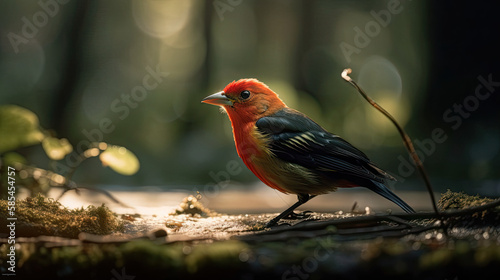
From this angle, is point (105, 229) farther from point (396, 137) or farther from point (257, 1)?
point (257, 1)

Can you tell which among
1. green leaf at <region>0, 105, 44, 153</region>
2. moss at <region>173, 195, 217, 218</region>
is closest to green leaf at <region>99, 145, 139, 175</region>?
moss at <region>173, 195, 217, 218</region>

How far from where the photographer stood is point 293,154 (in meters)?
2.62

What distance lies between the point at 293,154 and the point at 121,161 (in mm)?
1107

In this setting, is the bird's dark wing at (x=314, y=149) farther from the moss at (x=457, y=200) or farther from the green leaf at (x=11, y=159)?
the green leaf at (x=11, y=159)

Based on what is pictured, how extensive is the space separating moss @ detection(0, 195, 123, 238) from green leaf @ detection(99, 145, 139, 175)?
0.54 meters

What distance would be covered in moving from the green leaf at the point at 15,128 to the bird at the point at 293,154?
120 cm

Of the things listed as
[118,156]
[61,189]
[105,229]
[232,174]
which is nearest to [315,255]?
[105,229]

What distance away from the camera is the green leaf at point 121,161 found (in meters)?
2.78

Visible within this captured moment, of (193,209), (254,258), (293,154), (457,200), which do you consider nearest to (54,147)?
(193,209)

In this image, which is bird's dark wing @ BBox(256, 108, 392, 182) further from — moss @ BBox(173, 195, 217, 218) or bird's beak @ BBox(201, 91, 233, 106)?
moss @ BBox(173, 195, 217, 218)

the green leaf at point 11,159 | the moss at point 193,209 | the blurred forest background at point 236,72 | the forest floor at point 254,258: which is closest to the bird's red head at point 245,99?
the moss at point 193,209

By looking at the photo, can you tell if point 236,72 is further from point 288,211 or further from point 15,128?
point 288,211

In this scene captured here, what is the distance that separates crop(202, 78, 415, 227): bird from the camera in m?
2.52

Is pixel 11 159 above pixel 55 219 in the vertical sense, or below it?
above
